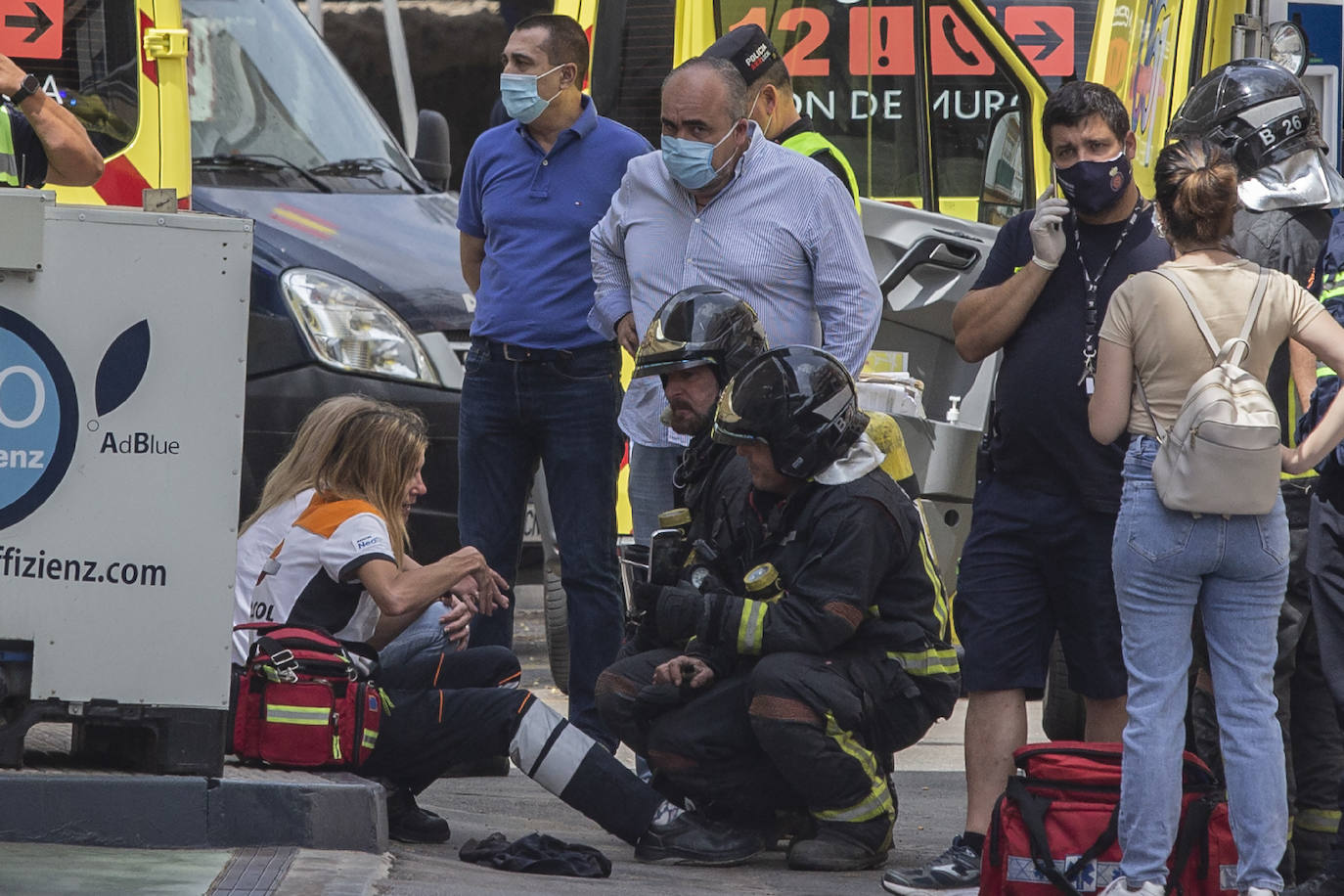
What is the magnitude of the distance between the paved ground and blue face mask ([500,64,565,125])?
1.91 metres

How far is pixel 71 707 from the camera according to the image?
179 inches

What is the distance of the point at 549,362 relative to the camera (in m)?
6.12

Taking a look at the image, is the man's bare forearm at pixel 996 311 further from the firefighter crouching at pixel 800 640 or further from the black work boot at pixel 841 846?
the black work boot at pixel 841 846

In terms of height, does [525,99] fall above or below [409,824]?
above

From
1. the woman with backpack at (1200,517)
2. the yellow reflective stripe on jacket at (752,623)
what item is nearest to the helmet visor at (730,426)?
the yellow reflective stripe on jacket at (752,623)

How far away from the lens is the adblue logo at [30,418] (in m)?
4.49

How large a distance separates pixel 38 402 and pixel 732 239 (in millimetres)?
1906

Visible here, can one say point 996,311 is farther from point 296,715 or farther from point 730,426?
point 296,715

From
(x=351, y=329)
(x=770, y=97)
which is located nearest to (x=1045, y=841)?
(x=770, y=97)

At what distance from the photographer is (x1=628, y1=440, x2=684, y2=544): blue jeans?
5.84 meters

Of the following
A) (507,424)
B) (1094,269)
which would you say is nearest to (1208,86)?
(1094,269)

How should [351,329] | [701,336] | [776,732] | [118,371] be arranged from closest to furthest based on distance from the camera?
[118,371], [776,732], [701,336], [351,329]

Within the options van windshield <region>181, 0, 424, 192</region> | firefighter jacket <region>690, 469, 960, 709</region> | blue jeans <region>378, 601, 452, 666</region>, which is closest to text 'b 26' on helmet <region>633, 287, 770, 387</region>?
firefighter jacket <region>690, 469, 960, 709</region>

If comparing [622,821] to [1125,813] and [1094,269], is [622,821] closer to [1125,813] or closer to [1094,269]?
[1125,813]
